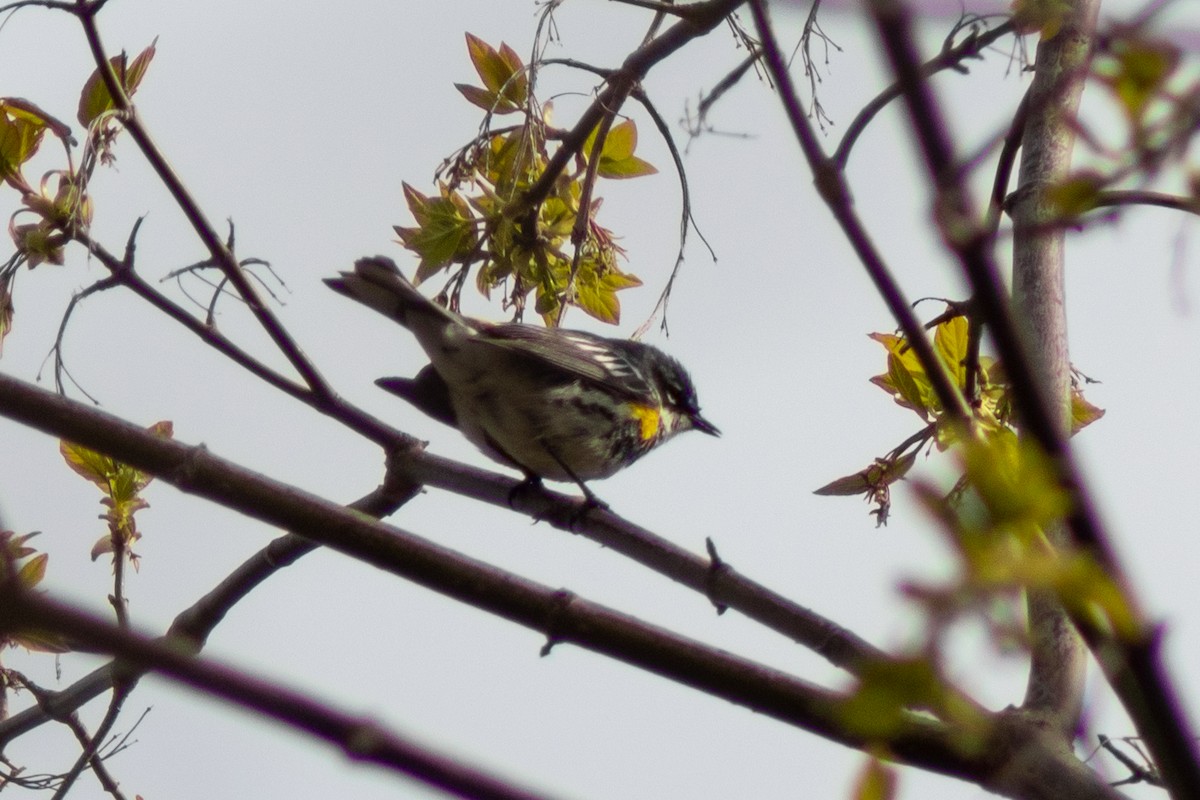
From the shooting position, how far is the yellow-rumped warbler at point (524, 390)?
4977mm

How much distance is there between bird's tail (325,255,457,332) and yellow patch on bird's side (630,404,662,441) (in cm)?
120

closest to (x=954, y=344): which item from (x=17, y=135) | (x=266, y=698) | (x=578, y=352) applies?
(x=578, y=352)

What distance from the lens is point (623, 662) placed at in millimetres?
2074

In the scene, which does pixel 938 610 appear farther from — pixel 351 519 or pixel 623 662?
pixel 351 519

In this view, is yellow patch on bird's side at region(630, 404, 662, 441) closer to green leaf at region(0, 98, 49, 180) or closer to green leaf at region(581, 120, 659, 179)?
green leaf at region(581, 120, 659, 179)

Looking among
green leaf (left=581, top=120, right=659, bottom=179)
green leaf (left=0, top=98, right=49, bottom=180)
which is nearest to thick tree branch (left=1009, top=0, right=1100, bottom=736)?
green leaf (left=581, top=120, right=659, bottom=179)

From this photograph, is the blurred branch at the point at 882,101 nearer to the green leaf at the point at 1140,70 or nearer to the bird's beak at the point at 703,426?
the green leaf at the point at 1140,70

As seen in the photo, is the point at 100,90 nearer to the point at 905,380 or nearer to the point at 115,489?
the point at 115,489

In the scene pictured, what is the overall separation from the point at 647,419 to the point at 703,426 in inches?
33.6

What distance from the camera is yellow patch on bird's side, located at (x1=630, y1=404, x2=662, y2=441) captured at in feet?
19.0

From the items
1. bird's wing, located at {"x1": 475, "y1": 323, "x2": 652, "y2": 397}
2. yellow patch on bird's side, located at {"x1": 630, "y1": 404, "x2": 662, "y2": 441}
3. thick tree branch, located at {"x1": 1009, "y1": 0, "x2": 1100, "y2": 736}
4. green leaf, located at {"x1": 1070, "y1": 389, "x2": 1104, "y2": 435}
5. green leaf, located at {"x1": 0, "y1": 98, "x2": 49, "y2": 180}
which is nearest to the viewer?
thick tree branch, located at {"x1": 1009, "y1": 0, "x2": 1100, "y2": 736}

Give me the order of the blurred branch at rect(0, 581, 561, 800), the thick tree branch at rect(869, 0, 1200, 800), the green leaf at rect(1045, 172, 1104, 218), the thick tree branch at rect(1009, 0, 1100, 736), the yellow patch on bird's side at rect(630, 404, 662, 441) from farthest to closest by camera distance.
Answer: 1. the yellow patch on bird's side at rect(630, 404, 662, 441)
2. the thick tree branch at rect(1009, 0, 1100, 736)
3. the green leaf at rect(1045, 172, 1104, 218)
4. the thick tree branch at rect(869, 0, 1200, 800)
5. the blurred branch at rect(0, 581, 561, 800)

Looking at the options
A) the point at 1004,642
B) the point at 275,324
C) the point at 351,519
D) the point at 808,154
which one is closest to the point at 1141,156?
the point at 808,154

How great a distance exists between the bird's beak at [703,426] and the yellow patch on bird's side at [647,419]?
22.1 inches
